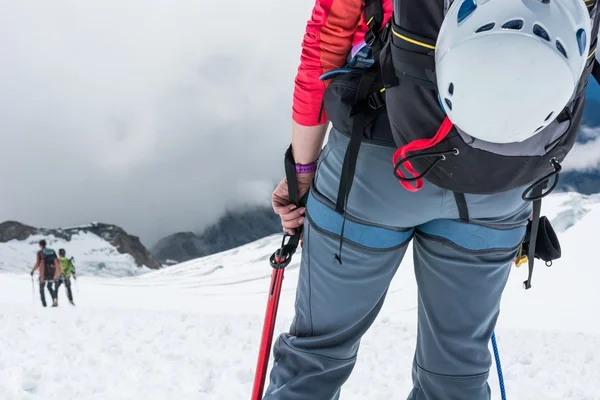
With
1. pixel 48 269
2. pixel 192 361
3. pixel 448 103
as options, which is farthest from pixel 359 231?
pixel 48 269

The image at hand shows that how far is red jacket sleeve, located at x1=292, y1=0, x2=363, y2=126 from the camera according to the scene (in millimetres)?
1595

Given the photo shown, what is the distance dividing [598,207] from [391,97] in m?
38.6

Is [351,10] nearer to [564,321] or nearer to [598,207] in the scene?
[564,321]

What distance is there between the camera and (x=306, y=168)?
195cm

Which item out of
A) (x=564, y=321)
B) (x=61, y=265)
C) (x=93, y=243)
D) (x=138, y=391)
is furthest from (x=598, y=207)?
(x=93, y=243)

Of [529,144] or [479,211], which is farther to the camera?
[479,211]

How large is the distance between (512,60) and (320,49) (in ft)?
2.50

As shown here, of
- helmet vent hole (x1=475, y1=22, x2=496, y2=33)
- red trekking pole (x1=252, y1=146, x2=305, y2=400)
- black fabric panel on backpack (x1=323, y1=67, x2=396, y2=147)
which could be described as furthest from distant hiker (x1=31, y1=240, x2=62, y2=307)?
helmet vent hole (x1=475, y1=22, x2=496, y2=33)

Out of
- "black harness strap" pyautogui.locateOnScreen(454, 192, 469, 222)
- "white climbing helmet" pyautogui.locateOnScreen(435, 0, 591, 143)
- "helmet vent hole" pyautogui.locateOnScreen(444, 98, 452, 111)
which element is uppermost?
"white climbing helmet" pyautogui.locateOnScreen(435, 0, 591, 143)

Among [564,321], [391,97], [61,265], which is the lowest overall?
[564,321]

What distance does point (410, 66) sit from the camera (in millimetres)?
1314

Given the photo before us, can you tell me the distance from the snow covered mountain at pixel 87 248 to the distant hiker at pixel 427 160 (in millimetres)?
151765

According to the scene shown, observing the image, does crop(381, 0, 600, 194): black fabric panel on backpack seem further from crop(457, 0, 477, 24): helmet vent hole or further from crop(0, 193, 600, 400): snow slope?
crop(0, 193, 600, 400): snow slope

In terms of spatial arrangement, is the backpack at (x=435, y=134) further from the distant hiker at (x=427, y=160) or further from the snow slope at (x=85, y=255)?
the snow slope at (x=85, y=255)
